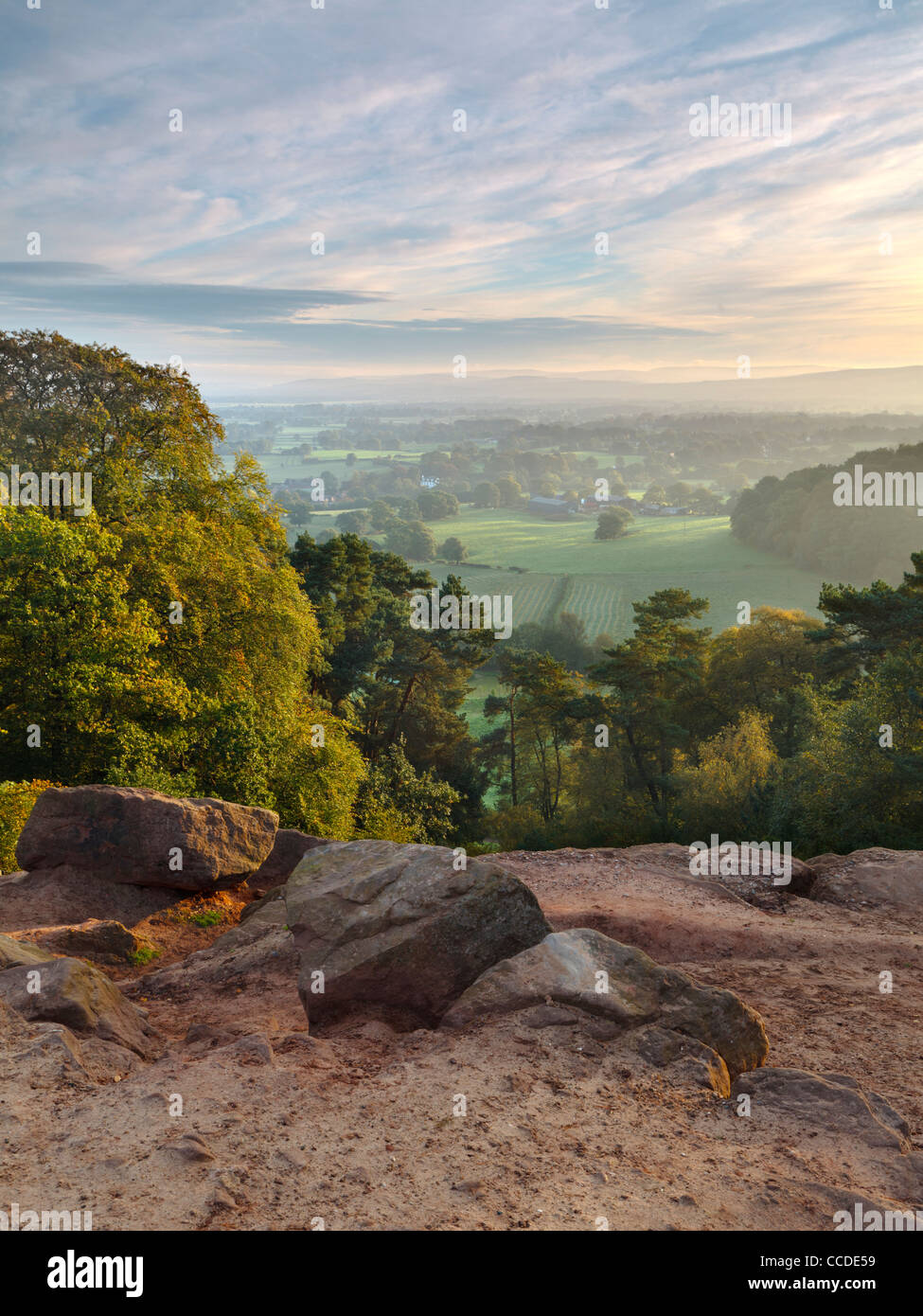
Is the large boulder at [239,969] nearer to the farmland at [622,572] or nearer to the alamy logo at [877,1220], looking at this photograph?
the alamy logo at [877,1220]

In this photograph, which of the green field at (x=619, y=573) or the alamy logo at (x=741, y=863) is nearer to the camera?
the alamy logo at (x=741, y=863)

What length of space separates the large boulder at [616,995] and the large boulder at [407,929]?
572mm

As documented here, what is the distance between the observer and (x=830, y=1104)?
9.05 meters

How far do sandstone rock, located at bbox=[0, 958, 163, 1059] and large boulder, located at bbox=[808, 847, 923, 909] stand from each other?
626 inches

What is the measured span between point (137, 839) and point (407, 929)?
28.5ft

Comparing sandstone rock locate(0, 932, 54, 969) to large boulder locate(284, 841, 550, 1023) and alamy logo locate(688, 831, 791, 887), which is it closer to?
large boulder locate(284, 841, 550, 1023)

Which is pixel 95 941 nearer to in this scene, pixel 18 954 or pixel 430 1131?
pixel 18 954

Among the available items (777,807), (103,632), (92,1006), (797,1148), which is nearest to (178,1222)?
(92,1006)

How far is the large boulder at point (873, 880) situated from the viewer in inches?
729

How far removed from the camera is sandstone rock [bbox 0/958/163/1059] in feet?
32.8

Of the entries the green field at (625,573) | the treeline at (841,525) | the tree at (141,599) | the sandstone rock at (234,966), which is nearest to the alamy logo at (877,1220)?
the sandstone rock at (234,966)
